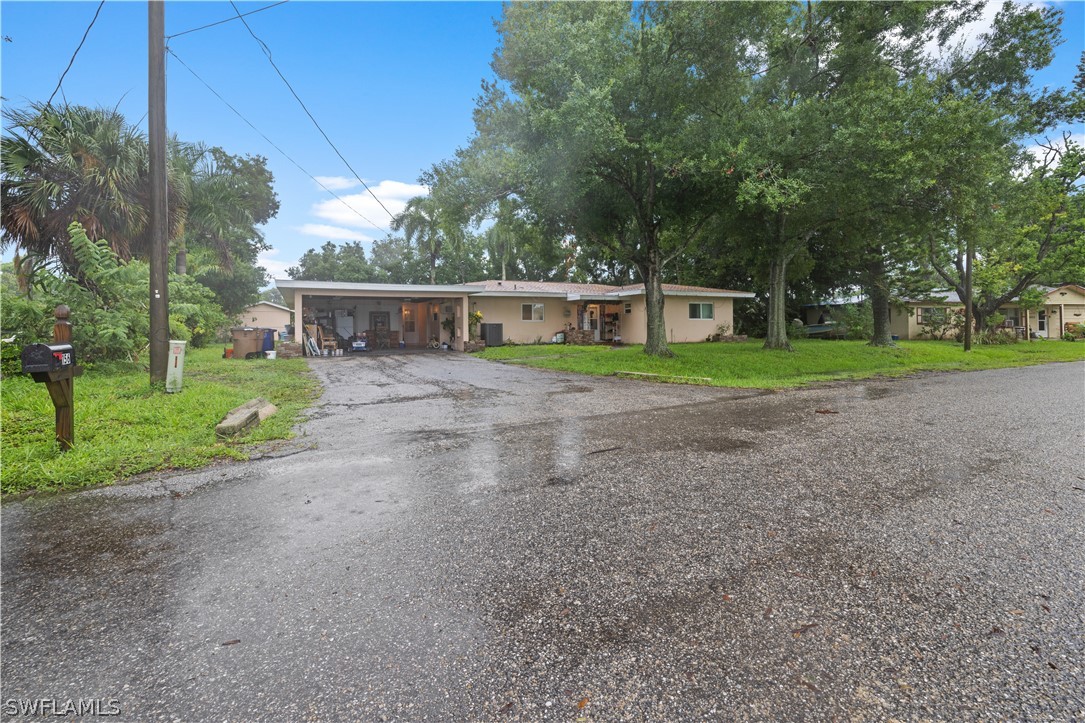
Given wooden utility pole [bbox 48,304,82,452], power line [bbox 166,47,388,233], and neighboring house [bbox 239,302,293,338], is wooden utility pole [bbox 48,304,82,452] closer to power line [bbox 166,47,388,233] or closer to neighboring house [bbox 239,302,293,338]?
power line [bbox 166,47,388,233]

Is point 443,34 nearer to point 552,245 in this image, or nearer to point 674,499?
point 552,245

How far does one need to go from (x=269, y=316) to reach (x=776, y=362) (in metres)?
32.5

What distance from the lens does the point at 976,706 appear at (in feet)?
5.22

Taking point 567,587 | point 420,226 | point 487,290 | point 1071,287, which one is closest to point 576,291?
point 487,290

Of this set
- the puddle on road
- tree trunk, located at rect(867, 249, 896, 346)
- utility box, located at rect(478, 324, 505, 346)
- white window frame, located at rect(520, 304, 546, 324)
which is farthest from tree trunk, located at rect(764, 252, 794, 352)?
the puddle on road

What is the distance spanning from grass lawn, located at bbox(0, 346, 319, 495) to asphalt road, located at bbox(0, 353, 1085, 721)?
0.51 meters

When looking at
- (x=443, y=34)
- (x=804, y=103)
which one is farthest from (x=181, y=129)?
(x=804, y=103)

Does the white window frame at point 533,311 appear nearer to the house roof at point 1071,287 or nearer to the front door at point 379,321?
the front door at point 379,321

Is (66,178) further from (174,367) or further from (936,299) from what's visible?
(936,299)

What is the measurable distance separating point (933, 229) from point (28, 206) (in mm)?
21604

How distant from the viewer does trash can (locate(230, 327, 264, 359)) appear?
1632 cm

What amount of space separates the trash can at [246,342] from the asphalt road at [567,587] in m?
13.7

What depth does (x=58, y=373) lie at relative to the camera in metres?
4.43

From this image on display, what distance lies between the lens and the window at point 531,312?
23273mm
